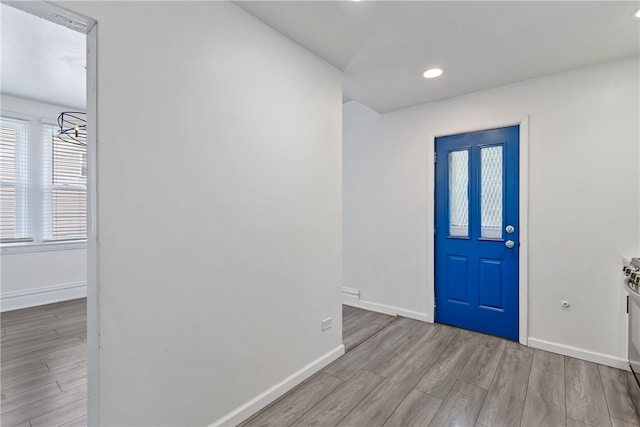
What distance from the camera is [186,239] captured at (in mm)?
1588

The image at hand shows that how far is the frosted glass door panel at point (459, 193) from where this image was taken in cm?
326

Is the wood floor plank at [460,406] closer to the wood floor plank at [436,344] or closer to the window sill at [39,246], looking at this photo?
the wood floor plank at [436,344]

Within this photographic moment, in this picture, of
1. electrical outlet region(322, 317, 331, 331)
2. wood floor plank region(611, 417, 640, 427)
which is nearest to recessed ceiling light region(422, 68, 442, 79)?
electrical outlet region(322, 317, 331, 331)

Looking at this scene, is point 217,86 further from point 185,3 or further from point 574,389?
point 574,389

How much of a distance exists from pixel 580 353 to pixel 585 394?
65 cm

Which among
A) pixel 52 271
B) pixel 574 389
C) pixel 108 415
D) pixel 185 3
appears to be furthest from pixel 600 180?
pixel 52 271

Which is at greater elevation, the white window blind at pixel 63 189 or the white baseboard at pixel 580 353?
the white window blind at pixel 63 189

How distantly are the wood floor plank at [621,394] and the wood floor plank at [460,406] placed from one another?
31.1 inches

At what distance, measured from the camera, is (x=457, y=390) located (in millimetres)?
2160

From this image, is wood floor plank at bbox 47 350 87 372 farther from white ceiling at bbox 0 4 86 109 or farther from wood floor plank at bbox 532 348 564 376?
wood floor plank at bbox 532 348 564 376

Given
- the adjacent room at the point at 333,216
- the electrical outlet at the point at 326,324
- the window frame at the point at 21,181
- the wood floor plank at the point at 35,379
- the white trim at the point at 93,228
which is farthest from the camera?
the window frame at the point at 21,181

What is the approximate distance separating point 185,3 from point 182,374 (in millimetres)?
1979

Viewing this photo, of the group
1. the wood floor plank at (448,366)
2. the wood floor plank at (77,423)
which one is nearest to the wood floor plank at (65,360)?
the wood floor plank at (77,423)

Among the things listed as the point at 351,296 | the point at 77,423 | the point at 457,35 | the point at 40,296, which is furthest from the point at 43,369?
the point at 457,35
